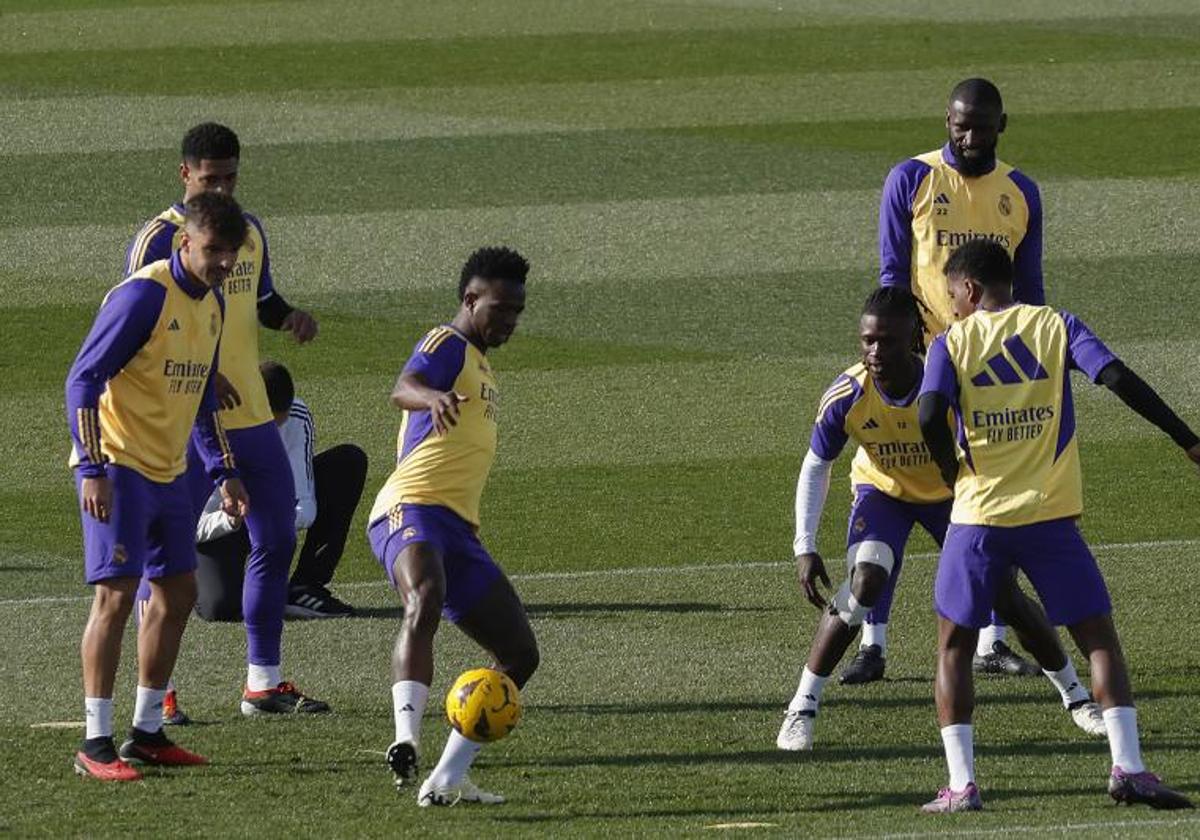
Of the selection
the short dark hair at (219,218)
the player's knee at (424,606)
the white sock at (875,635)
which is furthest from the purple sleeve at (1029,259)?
the short dark hair at (219,218)

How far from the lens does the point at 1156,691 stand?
398 inches

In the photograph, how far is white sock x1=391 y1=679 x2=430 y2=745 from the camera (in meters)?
8.27

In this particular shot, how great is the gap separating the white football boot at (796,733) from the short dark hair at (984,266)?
6.29 ft

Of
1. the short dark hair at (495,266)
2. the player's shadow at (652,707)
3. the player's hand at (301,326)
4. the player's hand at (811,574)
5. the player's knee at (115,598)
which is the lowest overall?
the player's shadow at (652,707)

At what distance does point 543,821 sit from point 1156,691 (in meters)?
3.09

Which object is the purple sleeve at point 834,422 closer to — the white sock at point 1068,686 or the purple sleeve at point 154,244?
the white sock at point 1068,686

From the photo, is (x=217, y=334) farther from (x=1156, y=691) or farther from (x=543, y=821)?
(x=1156, y=691)

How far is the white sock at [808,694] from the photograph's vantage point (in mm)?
9352

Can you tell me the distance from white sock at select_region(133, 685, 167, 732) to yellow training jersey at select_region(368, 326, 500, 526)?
1.10 metres

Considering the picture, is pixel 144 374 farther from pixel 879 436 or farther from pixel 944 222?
pixel 944 222

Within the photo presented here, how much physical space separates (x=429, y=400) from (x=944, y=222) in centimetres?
324

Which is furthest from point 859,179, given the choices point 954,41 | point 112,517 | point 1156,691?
point 112,517

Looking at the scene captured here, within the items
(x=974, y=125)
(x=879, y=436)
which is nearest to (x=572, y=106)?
(x=974, y=125)

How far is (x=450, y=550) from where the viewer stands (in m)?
8.62
